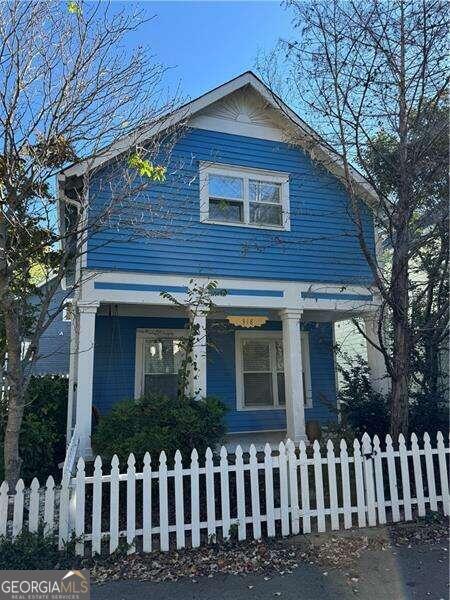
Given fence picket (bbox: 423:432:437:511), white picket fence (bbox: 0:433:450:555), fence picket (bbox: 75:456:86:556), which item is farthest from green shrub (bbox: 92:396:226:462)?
fence picket (bbox: 423:432:437:511)

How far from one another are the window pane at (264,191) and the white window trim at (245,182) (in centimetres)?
9

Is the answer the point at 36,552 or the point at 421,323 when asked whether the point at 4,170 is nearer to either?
the point at 36,552

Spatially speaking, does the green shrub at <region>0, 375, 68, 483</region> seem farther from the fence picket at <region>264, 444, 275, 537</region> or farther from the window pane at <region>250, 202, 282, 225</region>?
the window pane at <region>250, 202, 282, 225</region>

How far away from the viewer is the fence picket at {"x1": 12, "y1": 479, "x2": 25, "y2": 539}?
4645mm

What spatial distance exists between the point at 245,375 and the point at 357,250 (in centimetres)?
393

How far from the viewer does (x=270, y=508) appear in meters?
5.43

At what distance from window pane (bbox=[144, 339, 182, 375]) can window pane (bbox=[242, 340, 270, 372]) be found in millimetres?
1724

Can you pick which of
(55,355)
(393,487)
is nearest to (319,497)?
(393,487)

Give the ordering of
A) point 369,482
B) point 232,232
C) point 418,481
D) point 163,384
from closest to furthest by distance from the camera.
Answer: point 369,482 < point 418,481 < point 232,232 < point 163,384

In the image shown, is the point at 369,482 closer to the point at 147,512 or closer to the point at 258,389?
the point at 147,512

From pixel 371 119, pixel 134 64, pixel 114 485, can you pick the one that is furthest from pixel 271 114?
pixel 114 485

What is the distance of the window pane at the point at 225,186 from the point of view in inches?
362

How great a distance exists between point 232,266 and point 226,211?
1.22m

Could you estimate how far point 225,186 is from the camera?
9328mm
